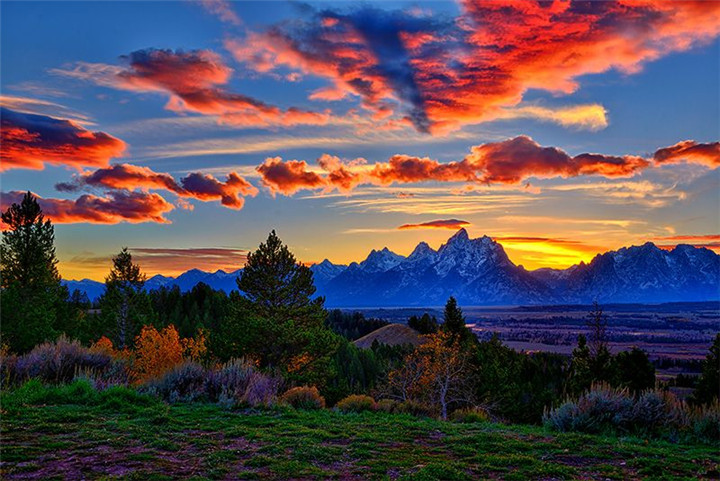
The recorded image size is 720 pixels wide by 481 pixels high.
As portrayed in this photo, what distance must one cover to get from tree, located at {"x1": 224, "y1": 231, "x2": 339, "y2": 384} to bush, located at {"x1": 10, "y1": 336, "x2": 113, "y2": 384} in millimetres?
18052

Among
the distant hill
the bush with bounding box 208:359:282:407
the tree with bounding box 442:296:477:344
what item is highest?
the bush with bounding box 208:359:282:407

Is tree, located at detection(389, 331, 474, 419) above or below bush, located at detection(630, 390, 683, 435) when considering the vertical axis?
below

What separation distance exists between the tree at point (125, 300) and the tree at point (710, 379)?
188 ft

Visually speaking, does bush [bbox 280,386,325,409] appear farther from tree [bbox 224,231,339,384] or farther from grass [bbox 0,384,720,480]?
tree [bbox 224,231,339,384]

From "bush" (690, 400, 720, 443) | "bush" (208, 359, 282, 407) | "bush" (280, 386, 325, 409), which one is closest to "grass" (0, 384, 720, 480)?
"bush" (208, 359, 282, 407)

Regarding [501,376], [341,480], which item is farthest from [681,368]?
[341,480]

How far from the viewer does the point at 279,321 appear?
3800 cm

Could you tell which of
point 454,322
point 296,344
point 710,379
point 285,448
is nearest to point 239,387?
point 285,448

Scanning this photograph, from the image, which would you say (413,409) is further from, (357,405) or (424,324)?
(424,324)

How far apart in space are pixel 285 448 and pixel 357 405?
7.38 metres

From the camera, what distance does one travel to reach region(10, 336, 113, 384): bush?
651 inches

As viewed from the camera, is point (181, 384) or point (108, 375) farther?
point (108, 375)

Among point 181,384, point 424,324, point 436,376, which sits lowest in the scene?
point 424,324

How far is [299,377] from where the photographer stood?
3556 cm
